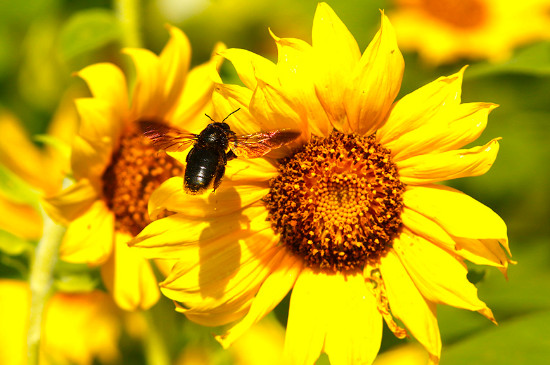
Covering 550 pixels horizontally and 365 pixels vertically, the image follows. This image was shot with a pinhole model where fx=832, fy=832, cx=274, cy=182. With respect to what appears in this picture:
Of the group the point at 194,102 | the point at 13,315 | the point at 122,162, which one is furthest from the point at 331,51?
the point at 13,315

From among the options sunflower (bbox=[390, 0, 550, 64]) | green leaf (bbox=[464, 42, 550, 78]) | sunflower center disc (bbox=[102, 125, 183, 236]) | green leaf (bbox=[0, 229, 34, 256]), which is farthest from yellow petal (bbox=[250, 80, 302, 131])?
sunflower (bbox=[390, 0, 550, 64])

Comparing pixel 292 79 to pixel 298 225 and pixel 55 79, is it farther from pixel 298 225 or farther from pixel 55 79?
pixel 55 79

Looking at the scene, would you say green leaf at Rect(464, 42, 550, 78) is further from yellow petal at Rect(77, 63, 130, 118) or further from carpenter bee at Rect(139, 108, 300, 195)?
yellow petal at Rect(77, 63, 130, 118)

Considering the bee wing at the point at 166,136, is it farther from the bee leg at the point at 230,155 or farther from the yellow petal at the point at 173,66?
the yellow petal at the point at 173,66

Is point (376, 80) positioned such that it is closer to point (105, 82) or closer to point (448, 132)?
point (448, 132)

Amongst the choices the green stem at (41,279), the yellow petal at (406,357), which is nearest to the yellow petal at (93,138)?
the green stem at (41,279)
